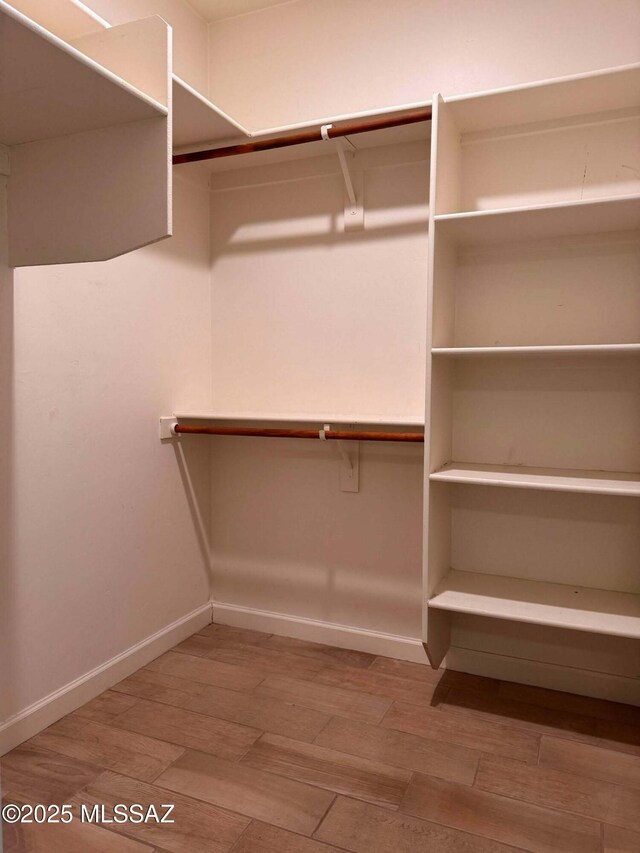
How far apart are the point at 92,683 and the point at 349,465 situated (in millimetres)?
1210

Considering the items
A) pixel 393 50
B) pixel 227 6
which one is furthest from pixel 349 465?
pixel 227 6

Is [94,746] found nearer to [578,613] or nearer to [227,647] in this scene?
[227,647]

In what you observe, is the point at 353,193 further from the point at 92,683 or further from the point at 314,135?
the point at 92,683

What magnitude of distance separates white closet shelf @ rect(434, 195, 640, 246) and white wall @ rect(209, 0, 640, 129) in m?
0.55

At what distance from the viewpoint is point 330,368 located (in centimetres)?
257

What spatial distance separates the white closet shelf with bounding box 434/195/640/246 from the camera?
1.83 m

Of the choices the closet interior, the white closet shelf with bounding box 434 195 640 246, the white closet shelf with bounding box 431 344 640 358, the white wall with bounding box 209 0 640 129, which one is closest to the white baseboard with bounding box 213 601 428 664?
the closet interior

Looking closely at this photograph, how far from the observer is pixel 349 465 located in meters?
2.52

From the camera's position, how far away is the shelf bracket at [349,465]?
251 centimetres

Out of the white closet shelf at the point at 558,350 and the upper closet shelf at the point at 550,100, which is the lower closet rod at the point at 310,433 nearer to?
the white closet shelf at the point at 558,350

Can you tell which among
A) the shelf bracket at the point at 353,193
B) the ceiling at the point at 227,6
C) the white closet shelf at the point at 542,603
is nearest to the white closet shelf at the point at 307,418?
the white closet shelf at the point at 542,603

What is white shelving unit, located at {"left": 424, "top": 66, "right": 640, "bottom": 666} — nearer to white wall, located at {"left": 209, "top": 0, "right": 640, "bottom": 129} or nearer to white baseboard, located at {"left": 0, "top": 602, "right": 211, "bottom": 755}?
white wall, located at {"left": 209, "top": 0, "right": 640, "bottom": 129}

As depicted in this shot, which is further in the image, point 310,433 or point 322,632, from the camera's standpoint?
point 322,632

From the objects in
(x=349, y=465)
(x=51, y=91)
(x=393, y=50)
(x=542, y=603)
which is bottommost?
(x=542, y=603)
